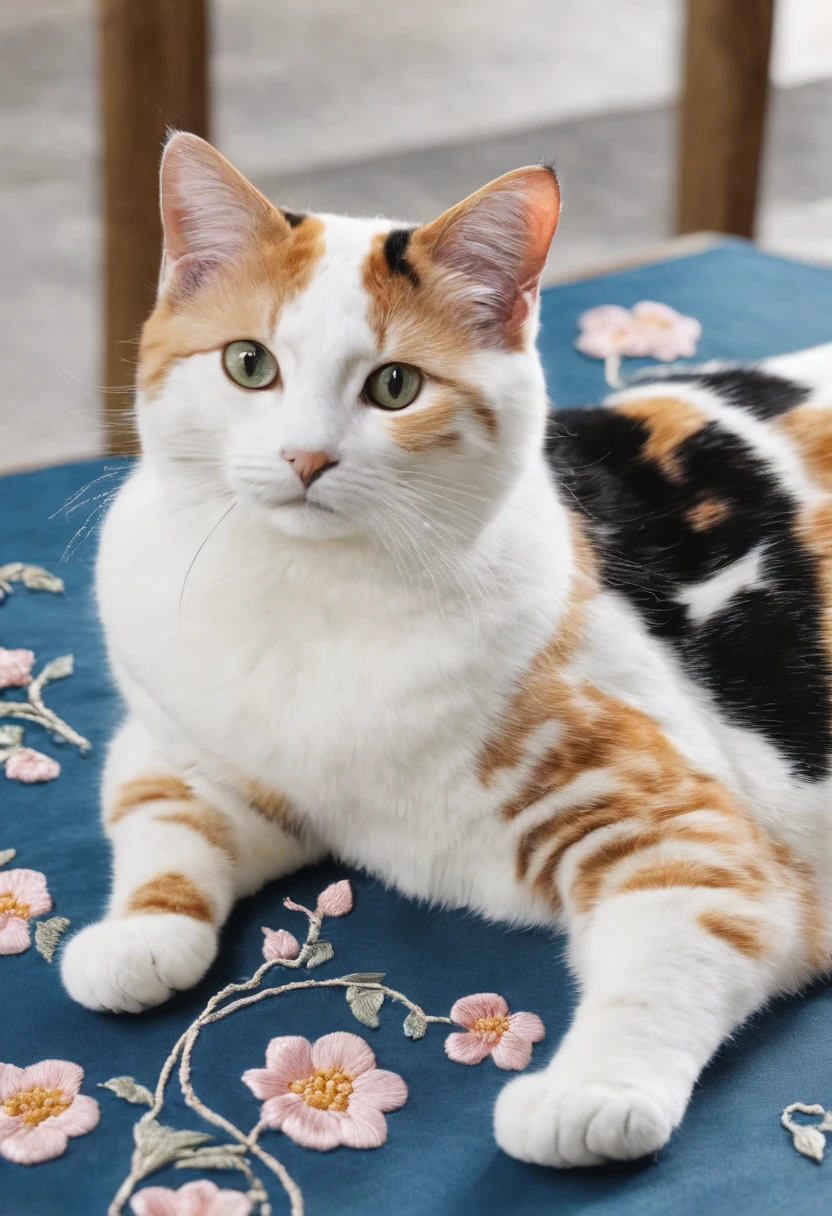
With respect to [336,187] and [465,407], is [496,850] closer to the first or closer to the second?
[465,407]

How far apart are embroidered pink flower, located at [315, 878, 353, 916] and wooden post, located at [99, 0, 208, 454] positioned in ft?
2.73

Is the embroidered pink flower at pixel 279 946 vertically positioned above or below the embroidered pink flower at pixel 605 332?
below

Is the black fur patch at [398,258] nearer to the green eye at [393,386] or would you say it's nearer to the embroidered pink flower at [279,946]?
the green eye at [393,386]

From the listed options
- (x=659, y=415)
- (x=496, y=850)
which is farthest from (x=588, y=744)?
(x=659, y=415)

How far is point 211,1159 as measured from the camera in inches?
36.4

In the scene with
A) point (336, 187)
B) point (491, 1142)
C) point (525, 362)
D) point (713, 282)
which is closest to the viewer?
point (491, 1142)

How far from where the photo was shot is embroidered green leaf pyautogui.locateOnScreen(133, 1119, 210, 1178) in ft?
3.03

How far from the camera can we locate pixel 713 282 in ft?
7.04

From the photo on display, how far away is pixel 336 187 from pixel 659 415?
2598 millimetres

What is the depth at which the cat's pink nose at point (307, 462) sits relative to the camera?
958 millimetres

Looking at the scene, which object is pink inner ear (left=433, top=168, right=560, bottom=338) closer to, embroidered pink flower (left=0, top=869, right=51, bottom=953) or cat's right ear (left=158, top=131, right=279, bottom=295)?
cat's right ear (left=158, top=131, right=279, bottom=295)

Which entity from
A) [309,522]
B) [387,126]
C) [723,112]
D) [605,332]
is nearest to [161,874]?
[309,522]

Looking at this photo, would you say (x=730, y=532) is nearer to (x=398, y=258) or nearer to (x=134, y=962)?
(x=398, y=258)

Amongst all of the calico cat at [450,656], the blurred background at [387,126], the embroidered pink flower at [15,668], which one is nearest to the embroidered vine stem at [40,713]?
the embroidered pink flower at [15,668]
